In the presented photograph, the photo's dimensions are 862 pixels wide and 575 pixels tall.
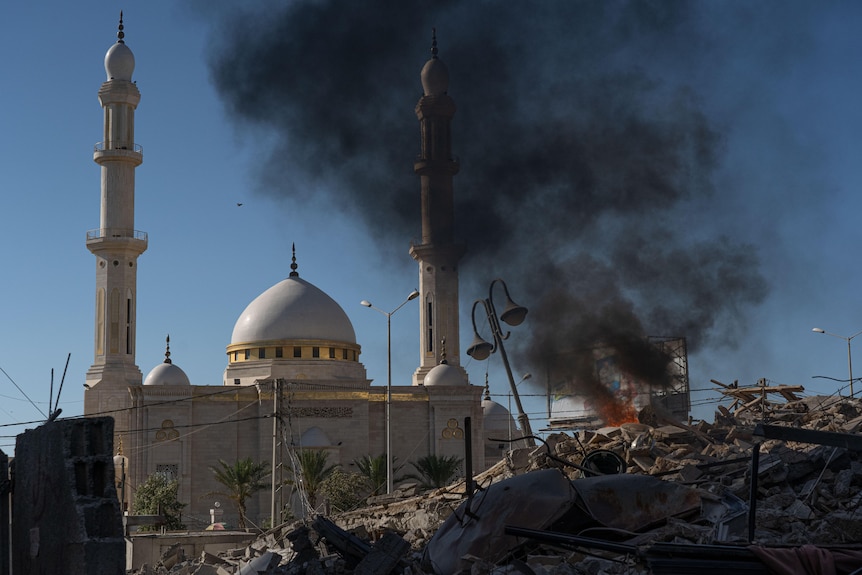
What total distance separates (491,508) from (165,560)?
14.0 m

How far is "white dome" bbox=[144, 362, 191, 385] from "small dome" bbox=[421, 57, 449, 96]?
54.0ft

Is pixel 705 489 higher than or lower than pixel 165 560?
higher

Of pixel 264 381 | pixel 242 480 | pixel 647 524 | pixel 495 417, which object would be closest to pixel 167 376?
pixel 264 381

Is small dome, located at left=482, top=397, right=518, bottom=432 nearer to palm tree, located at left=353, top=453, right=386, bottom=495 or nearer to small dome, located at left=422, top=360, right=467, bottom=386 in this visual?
small dome, located at left=422, top=360, right=467, bottom=386

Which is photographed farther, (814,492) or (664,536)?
(814,492)

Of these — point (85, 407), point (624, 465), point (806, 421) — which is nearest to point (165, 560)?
point (624, 465)

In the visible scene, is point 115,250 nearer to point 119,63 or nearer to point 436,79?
point 119,63

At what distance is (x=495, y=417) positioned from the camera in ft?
202

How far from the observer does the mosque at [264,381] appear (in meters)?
49.4

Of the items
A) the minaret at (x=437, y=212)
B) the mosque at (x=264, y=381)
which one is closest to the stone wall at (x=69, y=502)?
the mosque at (x=264, y=381)

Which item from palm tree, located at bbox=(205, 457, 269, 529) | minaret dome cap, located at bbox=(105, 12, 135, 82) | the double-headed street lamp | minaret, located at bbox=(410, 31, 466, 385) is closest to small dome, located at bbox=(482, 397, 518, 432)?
minaret, located at bbox=(410, 31, 466, 385)

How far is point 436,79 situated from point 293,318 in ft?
42.6

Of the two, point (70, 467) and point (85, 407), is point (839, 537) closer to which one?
point (70, 467)

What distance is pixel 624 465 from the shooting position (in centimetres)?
1759
